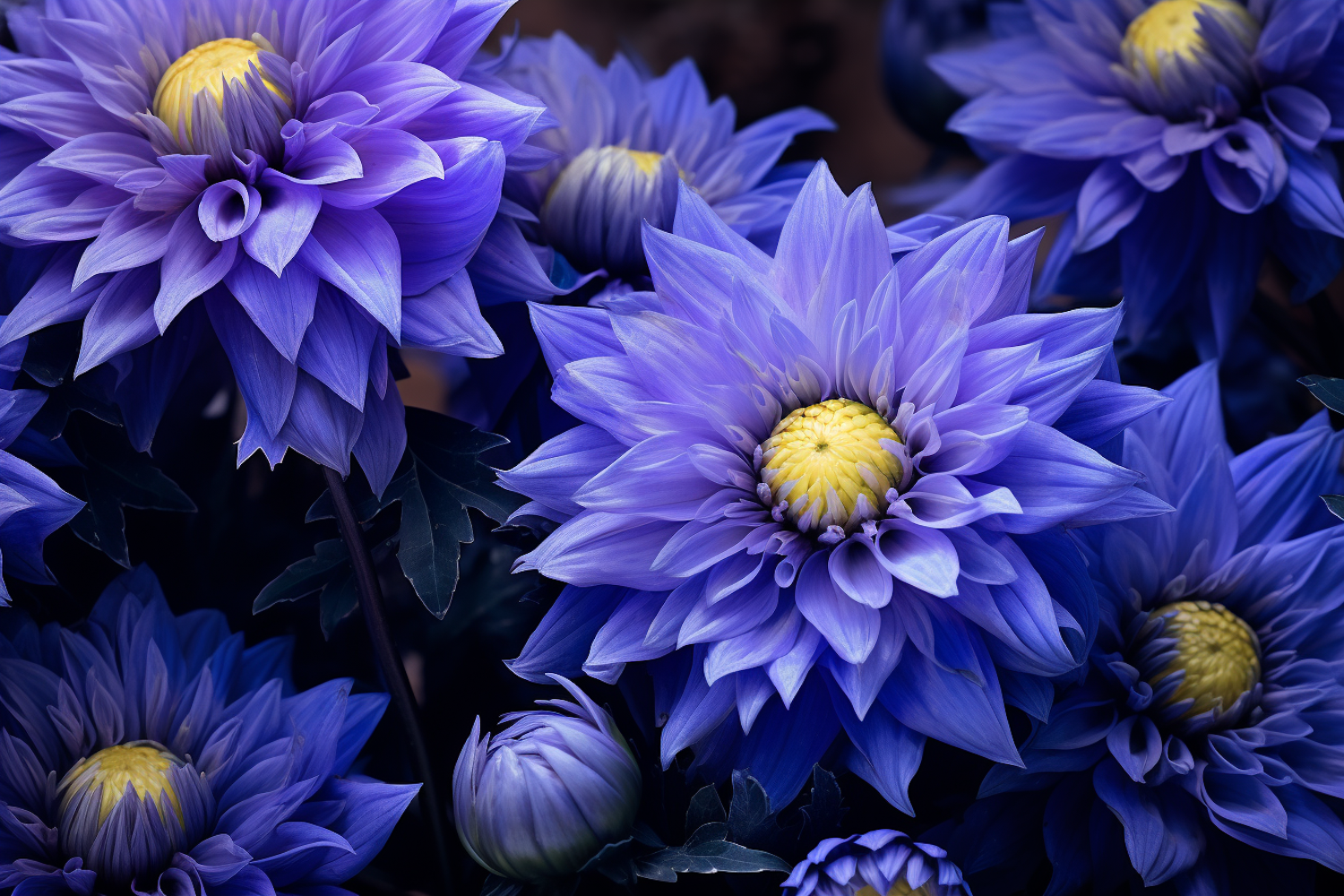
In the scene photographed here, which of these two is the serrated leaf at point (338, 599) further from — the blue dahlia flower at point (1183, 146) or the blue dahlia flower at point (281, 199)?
the blue dahlia flower at point (1183, 146)

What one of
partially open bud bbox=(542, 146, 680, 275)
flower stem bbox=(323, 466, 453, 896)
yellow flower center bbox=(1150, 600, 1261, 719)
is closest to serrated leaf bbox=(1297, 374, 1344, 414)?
yellow flower center bbox=(1150, 600, 1261, 719)

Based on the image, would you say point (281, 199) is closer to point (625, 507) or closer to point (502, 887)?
point (625, 507)

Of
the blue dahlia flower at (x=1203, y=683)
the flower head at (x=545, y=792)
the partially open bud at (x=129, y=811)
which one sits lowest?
the blue dahlia flower at (x=1203, y=683)

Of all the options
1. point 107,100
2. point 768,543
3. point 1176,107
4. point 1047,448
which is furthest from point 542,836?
point 1176,107

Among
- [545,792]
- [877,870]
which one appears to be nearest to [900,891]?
[877,870]

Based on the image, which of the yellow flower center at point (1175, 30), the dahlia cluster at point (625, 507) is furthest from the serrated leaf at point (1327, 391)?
the yellow flower center at point (1175, 30)

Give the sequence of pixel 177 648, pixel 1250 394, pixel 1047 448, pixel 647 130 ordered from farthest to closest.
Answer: pixel 1250 394
pixel 647 130
pixel 177 648
pixel 1047 448

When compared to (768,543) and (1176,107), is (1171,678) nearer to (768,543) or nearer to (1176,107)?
(768,543)
